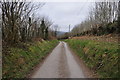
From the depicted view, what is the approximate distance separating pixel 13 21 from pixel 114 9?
2204cm

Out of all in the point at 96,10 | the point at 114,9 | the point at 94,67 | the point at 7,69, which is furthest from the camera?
the point at 96,10

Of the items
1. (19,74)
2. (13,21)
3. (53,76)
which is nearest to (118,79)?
(53,76)

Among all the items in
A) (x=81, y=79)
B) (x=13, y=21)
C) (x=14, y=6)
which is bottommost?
(x=81, y=79)

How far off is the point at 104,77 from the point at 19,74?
502cm

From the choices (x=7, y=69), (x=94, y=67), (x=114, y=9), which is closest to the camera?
(x=7, y=69)

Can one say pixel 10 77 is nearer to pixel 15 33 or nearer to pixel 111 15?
pixel 15 33

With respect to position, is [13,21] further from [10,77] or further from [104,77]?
[104,77]

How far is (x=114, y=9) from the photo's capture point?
34062 mm

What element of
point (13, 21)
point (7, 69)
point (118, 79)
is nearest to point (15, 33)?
point (13, 21)

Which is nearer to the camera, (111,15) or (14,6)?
(14,6)

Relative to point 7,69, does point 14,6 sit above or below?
above

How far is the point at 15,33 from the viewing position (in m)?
19.5

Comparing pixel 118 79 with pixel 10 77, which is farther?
pixel 10 77

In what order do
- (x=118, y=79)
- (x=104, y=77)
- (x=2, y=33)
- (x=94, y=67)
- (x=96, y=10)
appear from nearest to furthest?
(x=118, y=79), (x=104, y=77), (x=94, y=67), (x=2, y=33), (x=96, y=10)
